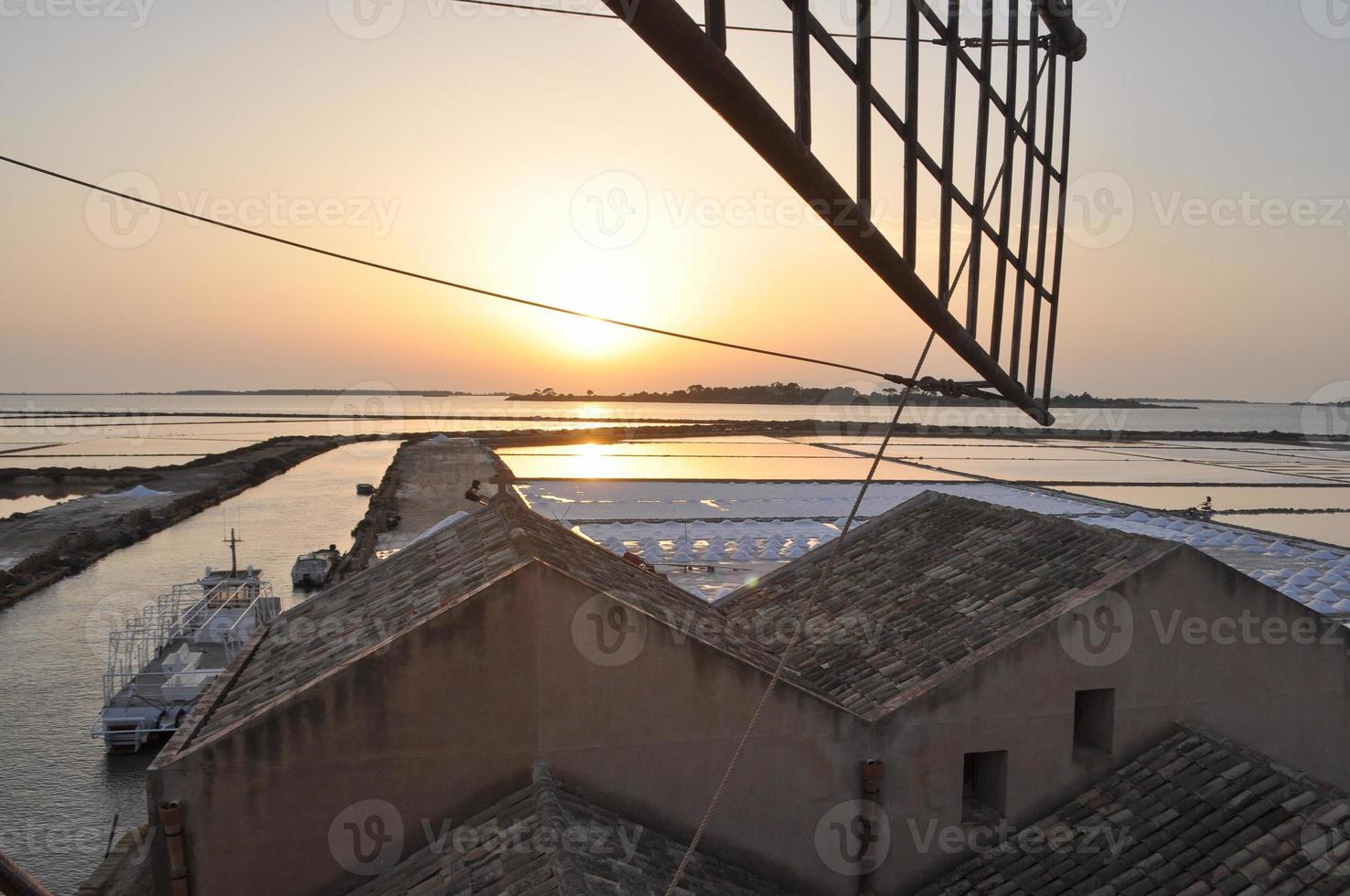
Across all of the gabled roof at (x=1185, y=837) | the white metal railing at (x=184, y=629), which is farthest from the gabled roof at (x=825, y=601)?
the white metal railing at (x=184, y=629)

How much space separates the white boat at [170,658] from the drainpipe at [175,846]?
A: 9168 millimetres

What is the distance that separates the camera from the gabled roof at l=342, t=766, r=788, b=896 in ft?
16.3

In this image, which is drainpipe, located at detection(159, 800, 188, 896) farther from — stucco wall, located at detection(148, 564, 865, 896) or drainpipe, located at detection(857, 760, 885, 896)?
drainpipe, located at detection(857, 760, 885, 896)

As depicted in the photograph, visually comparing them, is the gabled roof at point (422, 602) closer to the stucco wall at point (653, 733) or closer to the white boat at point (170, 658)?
the stucco wall at point (653, 733)

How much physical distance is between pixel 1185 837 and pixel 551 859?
4346 mm

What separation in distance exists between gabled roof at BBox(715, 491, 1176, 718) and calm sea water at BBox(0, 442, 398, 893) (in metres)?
10.3

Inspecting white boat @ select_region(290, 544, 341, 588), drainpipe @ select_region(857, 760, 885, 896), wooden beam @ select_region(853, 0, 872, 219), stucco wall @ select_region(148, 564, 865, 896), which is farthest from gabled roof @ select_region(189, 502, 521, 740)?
white boat @ select_region(290, 544, 341, 588)

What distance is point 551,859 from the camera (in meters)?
5.00

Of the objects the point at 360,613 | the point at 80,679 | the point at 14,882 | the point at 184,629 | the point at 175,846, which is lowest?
the point at 80,679

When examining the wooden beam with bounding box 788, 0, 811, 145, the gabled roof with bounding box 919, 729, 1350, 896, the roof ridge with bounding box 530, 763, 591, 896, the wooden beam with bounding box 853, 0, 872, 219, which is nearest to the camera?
the wooden beam with bounding box 788, 0, 811, 145

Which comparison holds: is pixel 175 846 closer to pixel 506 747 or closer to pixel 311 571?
pixel 506 747

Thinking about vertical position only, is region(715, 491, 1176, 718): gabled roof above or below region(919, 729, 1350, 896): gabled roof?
above

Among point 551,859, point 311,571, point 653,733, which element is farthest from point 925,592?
point 311,571

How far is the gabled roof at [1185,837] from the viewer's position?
5.80 metres
